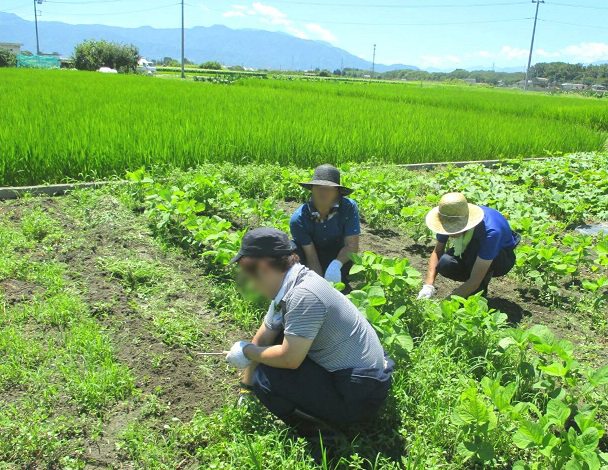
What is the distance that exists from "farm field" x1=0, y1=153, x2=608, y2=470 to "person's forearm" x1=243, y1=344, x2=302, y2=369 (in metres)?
0.29

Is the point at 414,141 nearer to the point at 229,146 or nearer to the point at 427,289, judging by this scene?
the point at 229,146

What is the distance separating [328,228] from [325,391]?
1.67 metres

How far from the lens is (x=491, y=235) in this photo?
341cm

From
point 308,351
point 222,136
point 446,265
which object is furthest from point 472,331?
point 222,136

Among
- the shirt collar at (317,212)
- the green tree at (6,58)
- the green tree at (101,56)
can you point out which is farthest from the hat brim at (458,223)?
the green tree at (6,58)

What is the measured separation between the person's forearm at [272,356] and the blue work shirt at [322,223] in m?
1.44

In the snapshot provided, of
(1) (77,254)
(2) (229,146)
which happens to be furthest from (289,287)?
(2) (229,146)

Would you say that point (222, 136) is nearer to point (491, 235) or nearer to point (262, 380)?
point (491, 235)

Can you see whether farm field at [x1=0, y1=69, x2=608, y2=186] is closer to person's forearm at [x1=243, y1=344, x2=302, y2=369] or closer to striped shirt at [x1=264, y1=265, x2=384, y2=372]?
person's forearm at [x1=243, y1=344, x2=302, y2=369]

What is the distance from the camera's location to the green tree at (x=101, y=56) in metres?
42.0

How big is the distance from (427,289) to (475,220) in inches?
24.5

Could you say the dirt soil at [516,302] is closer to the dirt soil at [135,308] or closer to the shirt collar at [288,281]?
the dirt soil at [135,308]

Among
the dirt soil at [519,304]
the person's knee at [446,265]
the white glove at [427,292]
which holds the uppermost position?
the person's knee at [446,265]

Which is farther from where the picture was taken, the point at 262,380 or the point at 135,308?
the point at 135,308
